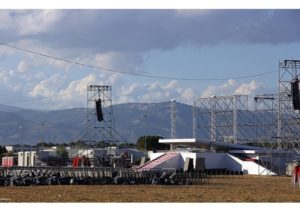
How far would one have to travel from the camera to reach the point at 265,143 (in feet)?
225

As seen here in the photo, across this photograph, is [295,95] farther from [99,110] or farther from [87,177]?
[87,177]

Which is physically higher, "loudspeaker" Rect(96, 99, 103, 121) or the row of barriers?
"loudspeaker" Rect(96, 99, 103, 121)

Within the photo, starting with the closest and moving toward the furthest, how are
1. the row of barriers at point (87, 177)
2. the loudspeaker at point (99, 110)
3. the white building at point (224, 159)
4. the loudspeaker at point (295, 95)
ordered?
1. the row of barriers at point (87, 177)
2. the loudspeaker at point (295, 95)
3. the loudspeaker at point (99, 110)
4. the white building at point (224, 159)

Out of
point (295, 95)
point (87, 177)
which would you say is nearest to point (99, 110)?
point (295, 95)

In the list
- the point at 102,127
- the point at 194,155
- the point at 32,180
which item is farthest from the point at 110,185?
the point at 102,127

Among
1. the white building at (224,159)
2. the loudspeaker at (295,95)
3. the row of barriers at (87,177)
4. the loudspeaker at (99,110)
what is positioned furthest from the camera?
the white building at (224,159)

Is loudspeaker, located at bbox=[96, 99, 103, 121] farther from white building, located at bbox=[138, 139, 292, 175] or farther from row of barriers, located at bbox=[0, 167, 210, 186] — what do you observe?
row of barriers, located at bbox=[0, 167, 210, 186]

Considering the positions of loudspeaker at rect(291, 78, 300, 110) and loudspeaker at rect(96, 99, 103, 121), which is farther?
loudspeaker at rect(96, 99, 103, 121)

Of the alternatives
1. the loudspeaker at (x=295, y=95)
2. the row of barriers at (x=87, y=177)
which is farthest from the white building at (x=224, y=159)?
the row of barriers at (x=87, y=177)

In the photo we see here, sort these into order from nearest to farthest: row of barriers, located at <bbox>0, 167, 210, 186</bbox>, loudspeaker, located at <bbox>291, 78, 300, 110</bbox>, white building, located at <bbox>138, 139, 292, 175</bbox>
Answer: row of barriers, located at <bbox>0, 167, 210, 186</bbox> < loudspeaker, located at <bbox>291, 78, 300, 110</bbox> < white building, located at <bbox>138, 139, 292, 175</bbox>

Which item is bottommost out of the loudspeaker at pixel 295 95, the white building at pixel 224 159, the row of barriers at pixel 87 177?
the row of barriers at pixel 87 177

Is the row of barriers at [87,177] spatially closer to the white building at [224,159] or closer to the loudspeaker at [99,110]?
the white building at [224,159]

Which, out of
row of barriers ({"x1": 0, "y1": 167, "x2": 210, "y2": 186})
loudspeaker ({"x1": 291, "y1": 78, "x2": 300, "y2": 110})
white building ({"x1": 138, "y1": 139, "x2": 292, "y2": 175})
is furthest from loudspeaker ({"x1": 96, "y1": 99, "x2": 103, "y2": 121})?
row of barriers ({"x1": 0, "y1": 167, "x2": 210, "y2": 186})
